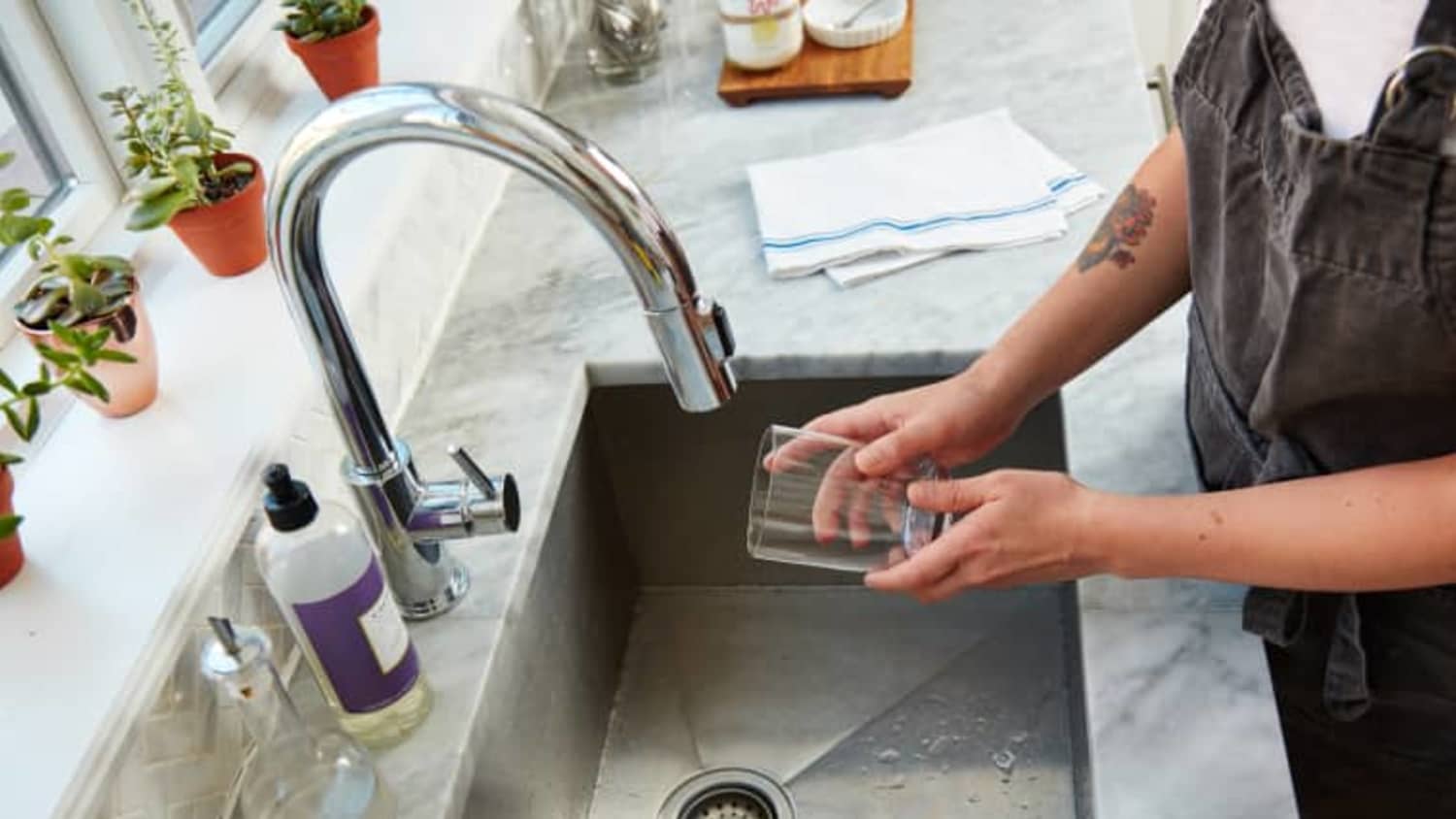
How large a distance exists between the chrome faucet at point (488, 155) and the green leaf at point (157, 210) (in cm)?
25

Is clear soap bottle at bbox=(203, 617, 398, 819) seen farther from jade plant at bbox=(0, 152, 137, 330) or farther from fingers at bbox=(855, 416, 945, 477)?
fingers at bbox=(855, 416, 945, 477)

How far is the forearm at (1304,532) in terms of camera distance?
74cm

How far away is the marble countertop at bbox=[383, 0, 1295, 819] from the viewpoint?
843mm

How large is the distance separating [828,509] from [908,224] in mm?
418

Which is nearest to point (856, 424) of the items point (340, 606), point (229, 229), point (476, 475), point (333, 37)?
point (476, 475)

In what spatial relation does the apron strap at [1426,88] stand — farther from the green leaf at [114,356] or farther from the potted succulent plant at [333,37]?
the potted succulent plant at [333,37]

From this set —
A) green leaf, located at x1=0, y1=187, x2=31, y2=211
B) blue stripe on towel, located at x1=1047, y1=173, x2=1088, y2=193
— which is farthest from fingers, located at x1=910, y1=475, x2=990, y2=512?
green leaf, located at x1=0, y1=187, x2=31, y2=211

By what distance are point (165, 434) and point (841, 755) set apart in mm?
608

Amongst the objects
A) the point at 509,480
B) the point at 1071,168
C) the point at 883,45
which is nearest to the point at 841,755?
the point at 509,480

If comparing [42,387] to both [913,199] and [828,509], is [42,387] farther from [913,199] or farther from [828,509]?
[913,199]

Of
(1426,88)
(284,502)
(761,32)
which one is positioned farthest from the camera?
(761,32)

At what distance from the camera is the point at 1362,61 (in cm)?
72

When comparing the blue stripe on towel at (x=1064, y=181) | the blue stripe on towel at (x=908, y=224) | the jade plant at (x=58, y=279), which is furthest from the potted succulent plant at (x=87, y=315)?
the blue stripe on towel at (x=1064, y=181)

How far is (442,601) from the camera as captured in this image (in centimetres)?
96
